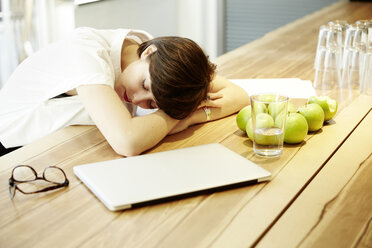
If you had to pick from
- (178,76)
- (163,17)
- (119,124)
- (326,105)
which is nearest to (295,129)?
(326,105)

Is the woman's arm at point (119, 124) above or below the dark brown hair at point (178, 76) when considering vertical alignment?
below

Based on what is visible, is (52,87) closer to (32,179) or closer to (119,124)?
(119,124)

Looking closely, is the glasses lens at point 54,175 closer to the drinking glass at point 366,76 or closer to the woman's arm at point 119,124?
the woman's arm at point 119,124

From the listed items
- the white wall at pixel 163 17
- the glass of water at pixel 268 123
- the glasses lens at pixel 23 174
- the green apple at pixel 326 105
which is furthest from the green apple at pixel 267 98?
the white wall at pixel 163 17

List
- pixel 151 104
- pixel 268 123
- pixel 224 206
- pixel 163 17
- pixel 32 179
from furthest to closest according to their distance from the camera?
pixel 163 17
pixel 151 104
pixel 268 123
pixel 32 179
pixel 224 206

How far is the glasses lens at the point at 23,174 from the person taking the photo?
1008mm

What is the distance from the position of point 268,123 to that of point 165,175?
0.92 feet

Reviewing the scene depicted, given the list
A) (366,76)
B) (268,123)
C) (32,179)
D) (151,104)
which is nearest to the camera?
(32,179)

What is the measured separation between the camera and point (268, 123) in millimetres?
1108

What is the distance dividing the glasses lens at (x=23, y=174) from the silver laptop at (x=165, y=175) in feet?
0.30

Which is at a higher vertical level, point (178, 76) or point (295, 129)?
point (178, 76)

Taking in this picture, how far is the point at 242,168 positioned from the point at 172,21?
3.03m

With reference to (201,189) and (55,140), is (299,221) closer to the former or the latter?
(201,189)

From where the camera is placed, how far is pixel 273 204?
91cm
